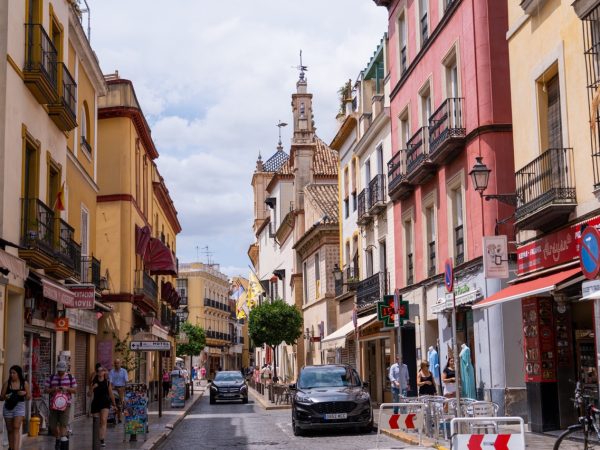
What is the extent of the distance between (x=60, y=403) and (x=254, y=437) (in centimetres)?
602

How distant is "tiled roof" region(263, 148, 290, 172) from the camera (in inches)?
3452

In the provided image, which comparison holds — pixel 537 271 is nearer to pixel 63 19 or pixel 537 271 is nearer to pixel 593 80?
pixel 593 80

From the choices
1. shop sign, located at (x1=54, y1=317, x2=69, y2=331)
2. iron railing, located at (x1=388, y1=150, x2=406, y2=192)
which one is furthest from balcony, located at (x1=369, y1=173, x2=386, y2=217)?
shop sign, located at (x1=54, y1=317, x2=69, y2=331)

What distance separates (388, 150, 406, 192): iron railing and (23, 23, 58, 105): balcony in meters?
11.5

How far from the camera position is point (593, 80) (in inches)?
A: 567

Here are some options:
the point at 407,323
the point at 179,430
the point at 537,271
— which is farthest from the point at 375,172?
the point at 537,271

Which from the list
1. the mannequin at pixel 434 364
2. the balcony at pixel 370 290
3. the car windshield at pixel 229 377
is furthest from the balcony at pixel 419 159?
the car windshield at pixel 229 377

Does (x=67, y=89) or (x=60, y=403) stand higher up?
(x=67, y=89)

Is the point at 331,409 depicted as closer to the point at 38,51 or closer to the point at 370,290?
the point at 38,51

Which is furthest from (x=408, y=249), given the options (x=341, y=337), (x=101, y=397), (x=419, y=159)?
(x=101, y=397)

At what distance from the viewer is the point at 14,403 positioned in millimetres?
14555

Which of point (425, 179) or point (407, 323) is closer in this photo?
point (425, 179)

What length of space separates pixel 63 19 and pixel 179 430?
1088 cm

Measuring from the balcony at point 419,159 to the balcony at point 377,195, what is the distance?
14.3ft
